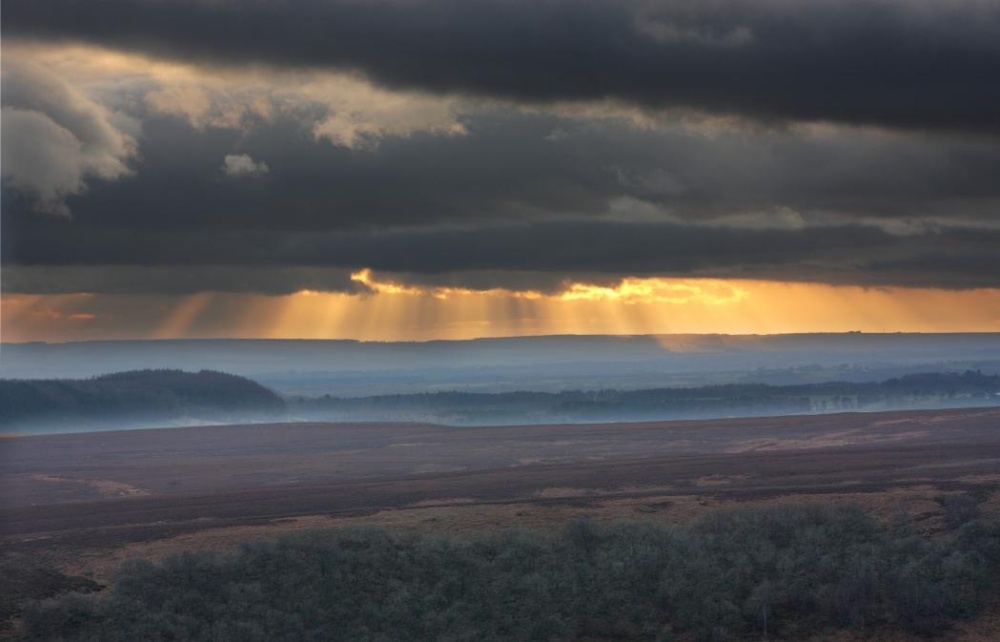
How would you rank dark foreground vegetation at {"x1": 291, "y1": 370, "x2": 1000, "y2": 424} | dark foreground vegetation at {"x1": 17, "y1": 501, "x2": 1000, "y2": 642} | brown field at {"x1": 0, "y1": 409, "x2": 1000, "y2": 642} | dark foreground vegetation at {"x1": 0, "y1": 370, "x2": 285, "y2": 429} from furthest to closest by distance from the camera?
dark foreground vegetation at {"x1": 291, "y1": 370, "x2": 1000, "y2": 424} → dark foreground vegetation at {"x1": 0, "y1": 370, "x2": 285, "y2": 429} → brown field at {"x1": 0, "y1": 409, "x2": 1000, "y2": 642} → dark foreground vegetation at {"x1": 17, "y1": 501, "x2": 1000, "y2": 642}

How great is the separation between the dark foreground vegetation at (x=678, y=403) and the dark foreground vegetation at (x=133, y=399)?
9.90 m

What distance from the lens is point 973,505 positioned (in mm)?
37188

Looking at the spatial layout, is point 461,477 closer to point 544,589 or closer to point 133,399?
point 544,589

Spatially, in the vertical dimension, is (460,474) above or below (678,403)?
below

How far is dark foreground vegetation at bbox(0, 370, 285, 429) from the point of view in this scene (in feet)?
409

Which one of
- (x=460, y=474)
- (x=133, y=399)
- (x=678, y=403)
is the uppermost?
(x=133, y=399)

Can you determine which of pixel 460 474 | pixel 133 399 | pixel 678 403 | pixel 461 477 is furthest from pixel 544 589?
pixel 678 403

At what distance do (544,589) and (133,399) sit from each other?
377 ft

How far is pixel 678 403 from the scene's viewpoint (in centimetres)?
14912

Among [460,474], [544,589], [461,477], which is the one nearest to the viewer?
[544,589]

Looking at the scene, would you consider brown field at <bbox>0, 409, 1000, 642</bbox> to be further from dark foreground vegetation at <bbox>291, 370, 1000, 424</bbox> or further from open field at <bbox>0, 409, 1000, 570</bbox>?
dark foreground vegetation at <bbox>291, 370, 1000, 424</bbox>

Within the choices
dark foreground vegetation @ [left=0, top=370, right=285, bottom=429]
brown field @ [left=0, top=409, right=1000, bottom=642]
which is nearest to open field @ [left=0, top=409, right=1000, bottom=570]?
brown field @ [left=0, top=409, right=1000, bottom=642]

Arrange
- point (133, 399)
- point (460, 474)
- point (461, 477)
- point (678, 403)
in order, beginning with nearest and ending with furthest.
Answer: point (461, 477), point (460, 474), point (133, 399), point (678, 403)

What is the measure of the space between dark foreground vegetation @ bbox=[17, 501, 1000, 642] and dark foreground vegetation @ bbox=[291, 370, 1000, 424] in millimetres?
104586
